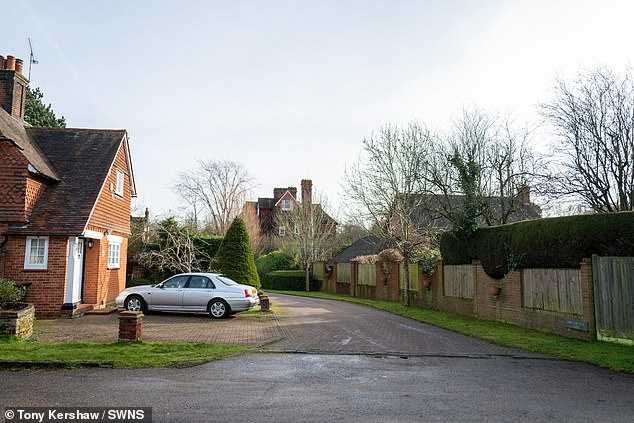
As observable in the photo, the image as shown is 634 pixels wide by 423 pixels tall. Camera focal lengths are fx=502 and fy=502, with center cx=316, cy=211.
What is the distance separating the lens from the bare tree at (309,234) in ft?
134

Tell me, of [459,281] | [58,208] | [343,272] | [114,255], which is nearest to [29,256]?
[58,208]

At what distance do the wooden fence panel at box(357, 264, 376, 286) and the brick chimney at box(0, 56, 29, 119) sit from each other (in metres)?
19.9

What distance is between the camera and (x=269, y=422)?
5766 millimetres

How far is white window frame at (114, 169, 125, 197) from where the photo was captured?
2116 centimetres

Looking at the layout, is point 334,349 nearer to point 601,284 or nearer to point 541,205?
point 601,284

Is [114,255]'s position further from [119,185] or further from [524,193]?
[524,193]

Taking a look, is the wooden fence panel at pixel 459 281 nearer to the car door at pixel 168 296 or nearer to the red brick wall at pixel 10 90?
the car door at pixel 168 296

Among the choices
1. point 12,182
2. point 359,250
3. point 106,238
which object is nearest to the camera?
point 12,182

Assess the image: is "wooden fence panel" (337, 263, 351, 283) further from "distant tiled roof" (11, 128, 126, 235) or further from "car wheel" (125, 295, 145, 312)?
"car wheel" (125, 295, 145, 312)

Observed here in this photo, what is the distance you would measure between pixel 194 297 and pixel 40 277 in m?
5.00

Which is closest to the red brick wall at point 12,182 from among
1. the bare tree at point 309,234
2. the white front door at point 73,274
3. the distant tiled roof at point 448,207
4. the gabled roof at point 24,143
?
the gabled roof at point 24,143

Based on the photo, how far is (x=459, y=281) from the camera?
19.8 m

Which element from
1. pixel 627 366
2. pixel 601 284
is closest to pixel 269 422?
pixel 627 366

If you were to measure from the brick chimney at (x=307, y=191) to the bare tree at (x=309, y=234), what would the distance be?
410mm
